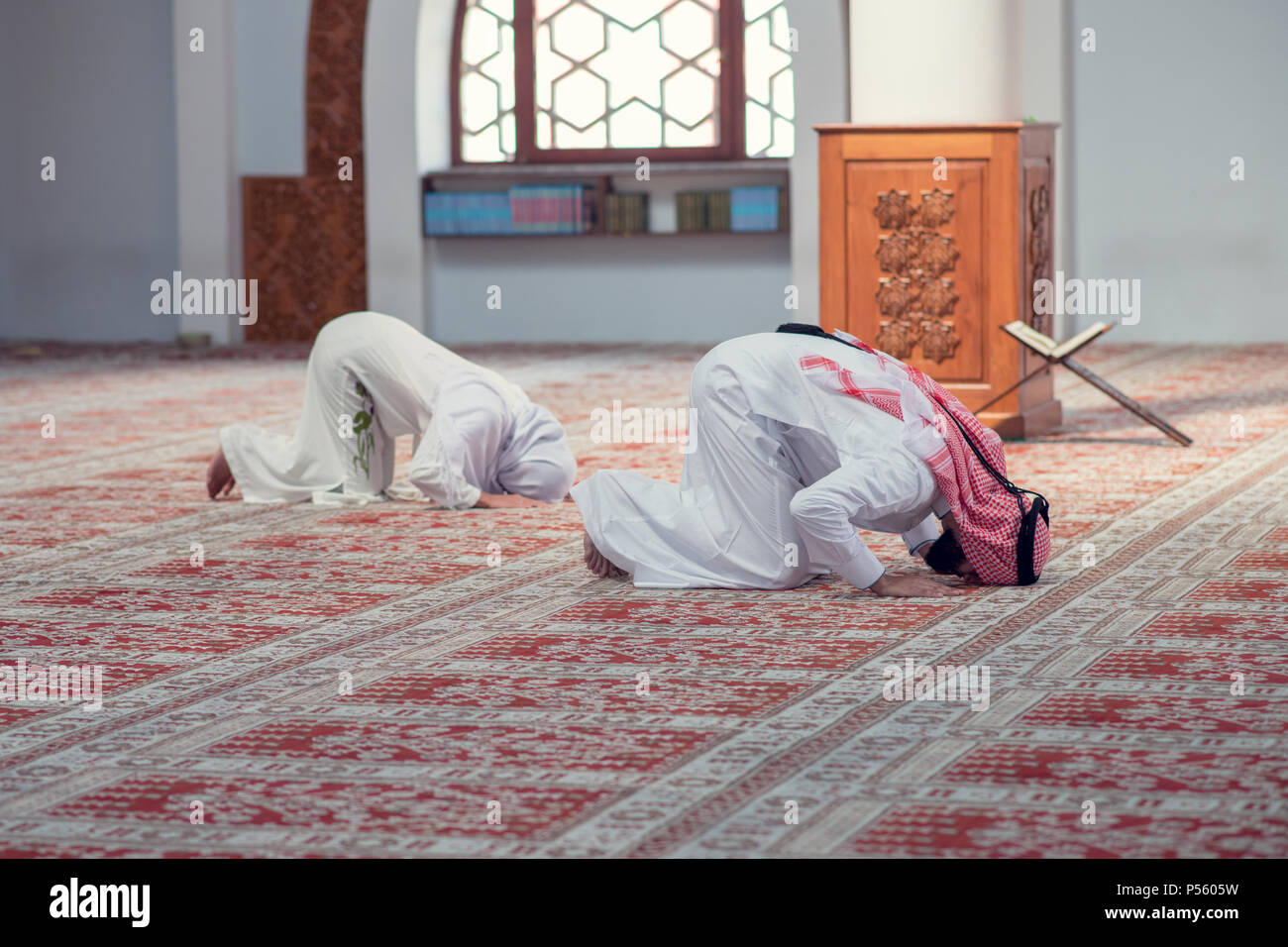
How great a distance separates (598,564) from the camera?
402cm

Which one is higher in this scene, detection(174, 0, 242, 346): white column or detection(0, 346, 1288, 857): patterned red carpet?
detection(174, 0, 242, 346): white column

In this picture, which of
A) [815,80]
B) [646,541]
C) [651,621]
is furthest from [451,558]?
[815,80]

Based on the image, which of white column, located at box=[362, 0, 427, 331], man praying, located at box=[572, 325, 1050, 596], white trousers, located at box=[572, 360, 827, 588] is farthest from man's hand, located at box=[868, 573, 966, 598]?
white column, located at box=[362, 0, 427, 331]

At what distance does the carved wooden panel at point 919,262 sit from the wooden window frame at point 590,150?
4.43 meters

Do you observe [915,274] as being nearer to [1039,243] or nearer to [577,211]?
[1039,243]

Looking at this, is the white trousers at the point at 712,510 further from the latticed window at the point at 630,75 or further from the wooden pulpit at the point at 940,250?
the latticed window at the point at 630,75

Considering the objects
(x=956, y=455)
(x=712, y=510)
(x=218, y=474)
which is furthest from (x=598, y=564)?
(x=218, y=474)

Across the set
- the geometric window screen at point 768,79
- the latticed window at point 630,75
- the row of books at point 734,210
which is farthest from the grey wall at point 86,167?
the geometric window screen at point 768,79

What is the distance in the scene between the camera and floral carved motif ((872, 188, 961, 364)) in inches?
251

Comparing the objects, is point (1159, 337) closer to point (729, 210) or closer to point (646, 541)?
point (729, 210)

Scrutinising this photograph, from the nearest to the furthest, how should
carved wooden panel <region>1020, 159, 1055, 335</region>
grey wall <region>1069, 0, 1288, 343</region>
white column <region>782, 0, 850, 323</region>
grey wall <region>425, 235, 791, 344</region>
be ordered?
carved wooden panel <region>1020, 159, 1055, 335</region>
grey wall <region>1069, 0, 1288, 343</region>
white column <region>782, 0, 850, 323</region>
grey wall <region>425, 235, 791, 344</region>

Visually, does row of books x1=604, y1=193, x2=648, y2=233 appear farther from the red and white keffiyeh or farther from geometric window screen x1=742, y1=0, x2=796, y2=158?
the red and white keffiyeh

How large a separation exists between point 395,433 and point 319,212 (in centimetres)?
629

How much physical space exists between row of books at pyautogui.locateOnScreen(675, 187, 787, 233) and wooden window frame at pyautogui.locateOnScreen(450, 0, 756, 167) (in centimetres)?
33
